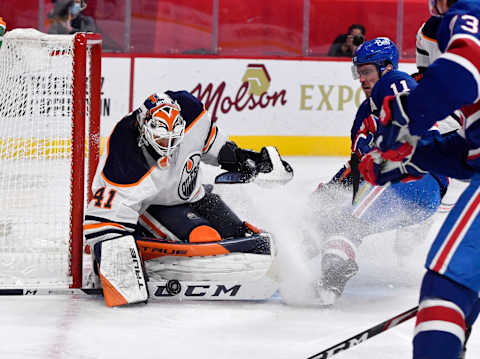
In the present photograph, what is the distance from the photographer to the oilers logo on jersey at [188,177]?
3211 mm

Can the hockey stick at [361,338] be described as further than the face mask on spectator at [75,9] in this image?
No

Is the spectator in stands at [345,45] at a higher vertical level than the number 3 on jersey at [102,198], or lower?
higher

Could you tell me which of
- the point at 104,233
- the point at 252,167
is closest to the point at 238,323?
the point at 104,233

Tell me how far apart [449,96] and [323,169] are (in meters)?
4.46

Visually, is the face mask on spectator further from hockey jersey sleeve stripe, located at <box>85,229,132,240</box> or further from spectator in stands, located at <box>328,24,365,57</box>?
hockey jersey sleeve stripe, located at <box>85,229,132,240</box>

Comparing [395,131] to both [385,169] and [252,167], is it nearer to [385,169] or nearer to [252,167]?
[385,169]

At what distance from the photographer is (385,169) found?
2107 millimetres

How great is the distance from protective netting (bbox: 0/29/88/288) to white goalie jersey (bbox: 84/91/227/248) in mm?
207

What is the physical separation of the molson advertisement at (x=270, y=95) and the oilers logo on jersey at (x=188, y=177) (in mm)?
3456

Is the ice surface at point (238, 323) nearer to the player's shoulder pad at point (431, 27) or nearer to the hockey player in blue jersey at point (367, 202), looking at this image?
the hockey player in blue jersey at point (367, 202)

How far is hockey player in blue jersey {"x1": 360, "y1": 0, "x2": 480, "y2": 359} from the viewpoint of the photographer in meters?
1.69

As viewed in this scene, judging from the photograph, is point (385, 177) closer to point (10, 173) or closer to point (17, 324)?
point (17, 324)

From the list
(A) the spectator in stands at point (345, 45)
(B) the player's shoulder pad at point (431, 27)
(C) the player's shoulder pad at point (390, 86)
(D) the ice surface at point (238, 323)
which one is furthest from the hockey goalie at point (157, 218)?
(A) the spectator in stands at point (345, 45)

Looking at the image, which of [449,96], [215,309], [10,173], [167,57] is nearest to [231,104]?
[167,57]
